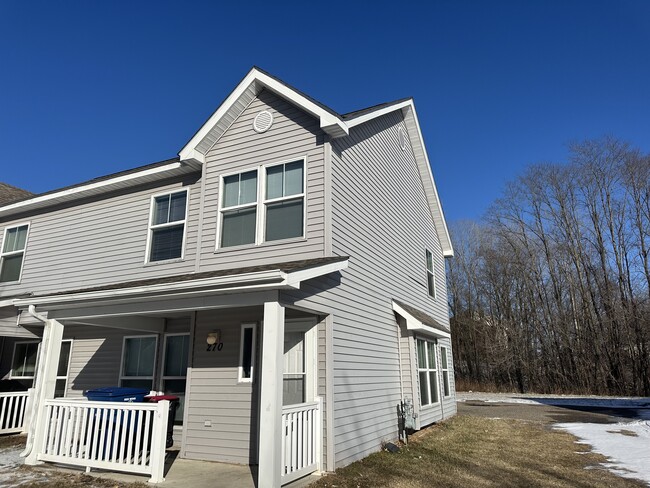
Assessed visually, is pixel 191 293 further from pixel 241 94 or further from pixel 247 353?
pixel 241 94

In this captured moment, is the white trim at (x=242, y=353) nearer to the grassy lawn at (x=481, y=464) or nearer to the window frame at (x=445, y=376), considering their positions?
the grassy lawn at (x=481, y=464)

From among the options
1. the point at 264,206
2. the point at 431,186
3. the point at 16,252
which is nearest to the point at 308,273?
the point at 264,206

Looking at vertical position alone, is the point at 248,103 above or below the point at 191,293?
above

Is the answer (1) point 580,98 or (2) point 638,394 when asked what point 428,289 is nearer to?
(1) point 580,98

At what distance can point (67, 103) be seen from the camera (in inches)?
592

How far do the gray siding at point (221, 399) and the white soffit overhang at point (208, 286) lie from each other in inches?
59.6

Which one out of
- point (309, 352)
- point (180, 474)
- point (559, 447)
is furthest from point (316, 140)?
point (559, 447)

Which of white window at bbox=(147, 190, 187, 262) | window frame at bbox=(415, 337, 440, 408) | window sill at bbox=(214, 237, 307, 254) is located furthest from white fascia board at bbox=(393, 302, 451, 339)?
white window at bbox=(147, 190, 187, 262)

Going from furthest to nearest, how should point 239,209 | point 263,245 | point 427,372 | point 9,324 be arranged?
point 427,372
point 9,324
point 239,209
point 263,245

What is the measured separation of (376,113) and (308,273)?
5171mm

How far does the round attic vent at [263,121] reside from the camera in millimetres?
8109

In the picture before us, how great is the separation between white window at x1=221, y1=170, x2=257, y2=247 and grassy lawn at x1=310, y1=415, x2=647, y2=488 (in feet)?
14.0

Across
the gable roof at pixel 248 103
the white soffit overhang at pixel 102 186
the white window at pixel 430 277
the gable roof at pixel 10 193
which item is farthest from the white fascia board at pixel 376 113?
the gable roof at pixel 10 193

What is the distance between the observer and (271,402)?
4984mm
